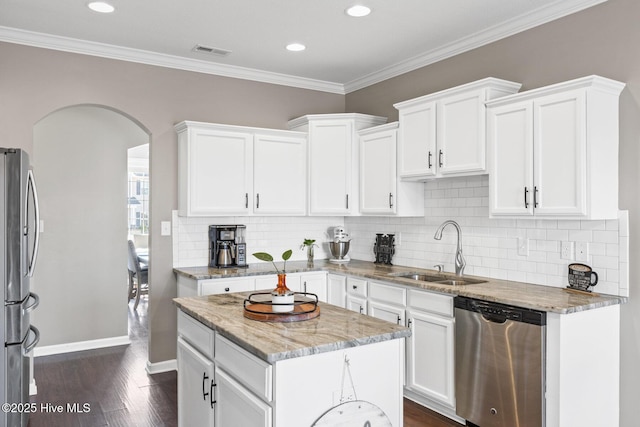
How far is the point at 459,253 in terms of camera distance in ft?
12.9

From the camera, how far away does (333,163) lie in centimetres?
470

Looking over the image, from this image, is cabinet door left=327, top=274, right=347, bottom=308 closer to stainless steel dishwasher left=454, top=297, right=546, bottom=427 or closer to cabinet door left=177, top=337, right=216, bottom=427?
stainless steel dishwasher left=454, top=297, right=546, bottom=427

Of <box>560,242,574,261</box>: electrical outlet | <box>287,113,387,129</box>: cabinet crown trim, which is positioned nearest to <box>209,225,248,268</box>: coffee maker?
<box>287,113,387,129</box>: cabinet crown trim

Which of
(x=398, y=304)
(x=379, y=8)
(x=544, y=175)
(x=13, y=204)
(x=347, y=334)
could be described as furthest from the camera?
(x=398, y=304)

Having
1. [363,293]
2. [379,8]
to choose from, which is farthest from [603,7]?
[363,293]

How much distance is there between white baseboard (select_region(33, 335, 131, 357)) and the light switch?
5.09ft

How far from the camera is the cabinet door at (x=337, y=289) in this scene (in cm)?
433

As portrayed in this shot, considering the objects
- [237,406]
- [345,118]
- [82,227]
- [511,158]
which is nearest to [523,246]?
[511,158]

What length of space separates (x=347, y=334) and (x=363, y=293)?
2.01m

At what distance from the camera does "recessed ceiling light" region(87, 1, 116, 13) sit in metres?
3.23

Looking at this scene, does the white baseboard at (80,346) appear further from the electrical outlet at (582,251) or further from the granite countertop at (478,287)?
the electrical outlet at (582,251)

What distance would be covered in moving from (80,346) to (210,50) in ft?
10.4

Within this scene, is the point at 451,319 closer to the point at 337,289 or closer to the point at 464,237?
the point at 464,237

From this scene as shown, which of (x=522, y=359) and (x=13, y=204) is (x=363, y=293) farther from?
(x=13, y=204)
